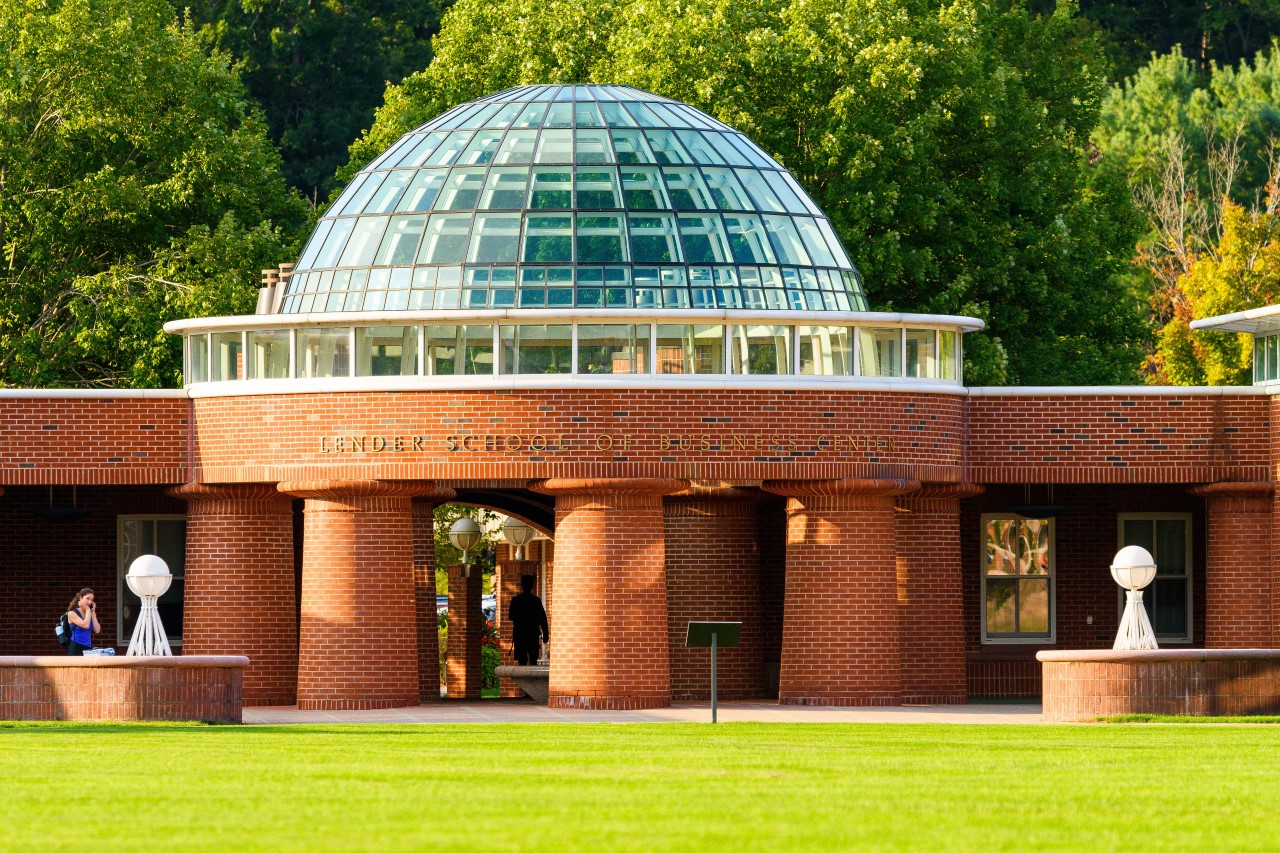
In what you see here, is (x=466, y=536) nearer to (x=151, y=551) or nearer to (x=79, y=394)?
(x=151, y=551)

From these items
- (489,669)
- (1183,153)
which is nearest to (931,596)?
(489,669)

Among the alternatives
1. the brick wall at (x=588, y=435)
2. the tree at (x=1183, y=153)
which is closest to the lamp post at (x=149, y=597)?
the brick wall at (x=588, y=435)

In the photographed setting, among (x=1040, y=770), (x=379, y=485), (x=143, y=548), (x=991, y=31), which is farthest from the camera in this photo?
(x=991, y=31)

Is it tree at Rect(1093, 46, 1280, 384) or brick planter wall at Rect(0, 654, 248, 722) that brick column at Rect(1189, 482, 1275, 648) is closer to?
brick planter wall at Rect(0, 654, 248, 722)

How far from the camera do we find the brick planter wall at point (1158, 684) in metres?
31.5

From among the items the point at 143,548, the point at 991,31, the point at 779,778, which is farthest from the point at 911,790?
the point at 991,31

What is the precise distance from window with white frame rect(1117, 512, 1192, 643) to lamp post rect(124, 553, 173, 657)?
46.3 ft

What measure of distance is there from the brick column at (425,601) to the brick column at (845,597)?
15.7 ft

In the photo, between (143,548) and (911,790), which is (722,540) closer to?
(143,548)

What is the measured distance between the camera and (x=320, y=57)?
246 feet

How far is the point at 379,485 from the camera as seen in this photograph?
1339 inches

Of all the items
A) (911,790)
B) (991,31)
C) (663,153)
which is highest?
(991,31)

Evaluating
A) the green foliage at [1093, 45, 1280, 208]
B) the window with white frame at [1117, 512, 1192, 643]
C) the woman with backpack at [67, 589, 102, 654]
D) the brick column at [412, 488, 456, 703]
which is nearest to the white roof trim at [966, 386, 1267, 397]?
the window with white frame at [1117, 512, 1192, 643]

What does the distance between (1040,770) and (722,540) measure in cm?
1425
